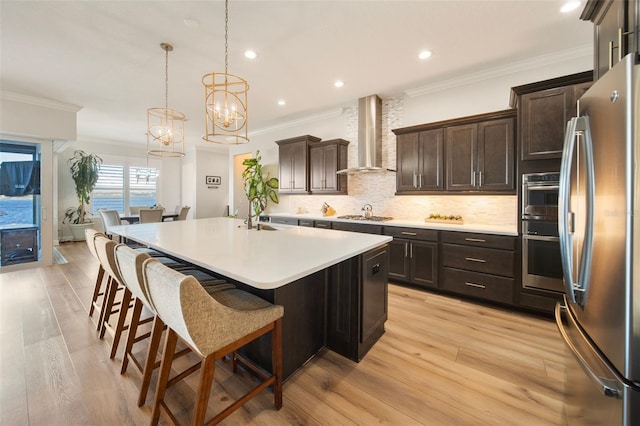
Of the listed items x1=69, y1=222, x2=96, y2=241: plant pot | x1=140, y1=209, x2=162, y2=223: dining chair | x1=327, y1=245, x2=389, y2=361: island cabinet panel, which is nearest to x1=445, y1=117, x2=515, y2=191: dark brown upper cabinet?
x1=327, y1=245, x2=389, y2=361: island cabinet panel

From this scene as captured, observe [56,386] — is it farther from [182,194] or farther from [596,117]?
[182,194]

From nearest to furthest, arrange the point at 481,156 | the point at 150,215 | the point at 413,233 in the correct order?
1. the point at 481,156
2. the point at 413,233
3. the point at 150,215

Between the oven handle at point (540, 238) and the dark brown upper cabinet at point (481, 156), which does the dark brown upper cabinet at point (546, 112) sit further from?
the oven handle at point (540, 238)

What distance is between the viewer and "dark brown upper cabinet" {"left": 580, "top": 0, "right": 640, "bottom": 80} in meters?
1.05

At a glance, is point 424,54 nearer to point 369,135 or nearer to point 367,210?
point 369,135

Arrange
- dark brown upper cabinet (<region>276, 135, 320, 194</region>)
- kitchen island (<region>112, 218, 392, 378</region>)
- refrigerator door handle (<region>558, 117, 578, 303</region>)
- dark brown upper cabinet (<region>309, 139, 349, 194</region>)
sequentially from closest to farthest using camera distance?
refrigerator door handle (<region>558, 117, 578, 303</region>) < kitchen island (<region>112, 218, 392, 378</region>) < dark brown upper cabinet (<region>309, 139, 349, 194</region>) < dark brown upper cabinet (<region>276, 135, 320, 194</region>)

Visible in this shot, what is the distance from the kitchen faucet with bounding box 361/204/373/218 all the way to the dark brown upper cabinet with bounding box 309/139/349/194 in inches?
19.2

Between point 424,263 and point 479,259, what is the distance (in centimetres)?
63

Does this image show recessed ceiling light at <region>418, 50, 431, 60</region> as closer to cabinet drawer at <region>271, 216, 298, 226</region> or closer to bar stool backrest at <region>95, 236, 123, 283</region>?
cabinet drawer at <region>271, 216, 298, 226</region>

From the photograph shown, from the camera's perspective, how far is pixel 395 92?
423 centimetres

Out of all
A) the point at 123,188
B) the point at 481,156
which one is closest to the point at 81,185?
the point at 123,188

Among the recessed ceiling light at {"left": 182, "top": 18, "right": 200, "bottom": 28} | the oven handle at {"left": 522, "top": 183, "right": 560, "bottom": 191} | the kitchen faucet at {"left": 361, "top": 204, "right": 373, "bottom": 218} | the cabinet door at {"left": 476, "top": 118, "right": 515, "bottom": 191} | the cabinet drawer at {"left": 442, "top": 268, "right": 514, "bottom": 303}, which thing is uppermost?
the recessed ceiling light at {"left": 182, "top": 18, "right": 200, "bottom": 28}

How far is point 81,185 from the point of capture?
6.75 metres

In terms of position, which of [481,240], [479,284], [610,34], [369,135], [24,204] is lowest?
[479,284]
